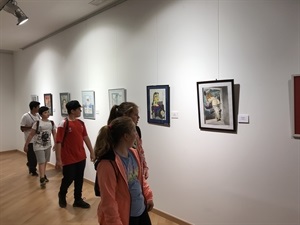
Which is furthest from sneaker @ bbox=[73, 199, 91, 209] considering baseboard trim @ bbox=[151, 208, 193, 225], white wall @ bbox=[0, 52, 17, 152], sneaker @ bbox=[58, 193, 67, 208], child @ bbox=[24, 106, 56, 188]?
white wall @ bbox=[0, 52, 17, 152]

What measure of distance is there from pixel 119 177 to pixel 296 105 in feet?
5.19

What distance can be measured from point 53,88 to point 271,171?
16.4 ft

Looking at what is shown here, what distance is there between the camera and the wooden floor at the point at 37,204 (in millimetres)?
3240

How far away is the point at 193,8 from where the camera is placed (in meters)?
2.75

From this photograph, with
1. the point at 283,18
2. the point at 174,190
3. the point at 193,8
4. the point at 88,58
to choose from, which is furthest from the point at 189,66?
A: the point at 88,58

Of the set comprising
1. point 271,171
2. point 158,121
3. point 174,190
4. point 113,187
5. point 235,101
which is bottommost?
point 174,190

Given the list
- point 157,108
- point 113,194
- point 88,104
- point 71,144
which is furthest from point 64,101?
point 113,194

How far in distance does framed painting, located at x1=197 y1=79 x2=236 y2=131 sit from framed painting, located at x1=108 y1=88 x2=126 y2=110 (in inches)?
56.1

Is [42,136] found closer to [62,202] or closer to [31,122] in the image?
[31,122]

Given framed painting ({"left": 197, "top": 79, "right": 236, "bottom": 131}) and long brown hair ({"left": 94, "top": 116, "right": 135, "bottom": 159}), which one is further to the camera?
framed painting ({"left": 197, "top": 79, "right": 236, "bottom": 131})

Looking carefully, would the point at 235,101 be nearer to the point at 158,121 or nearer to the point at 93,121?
the point at 158,121

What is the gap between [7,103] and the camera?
7.91m

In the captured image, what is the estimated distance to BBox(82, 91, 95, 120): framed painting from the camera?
4497mm

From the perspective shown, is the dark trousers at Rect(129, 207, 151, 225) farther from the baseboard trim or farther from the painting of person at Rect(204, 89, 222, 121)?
the baseboard trim
